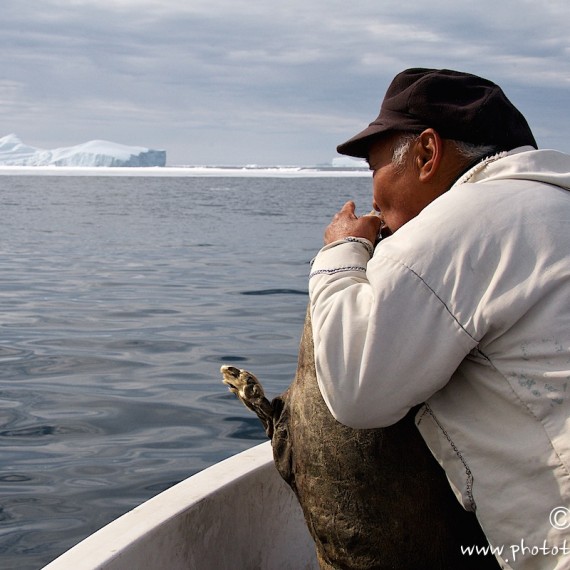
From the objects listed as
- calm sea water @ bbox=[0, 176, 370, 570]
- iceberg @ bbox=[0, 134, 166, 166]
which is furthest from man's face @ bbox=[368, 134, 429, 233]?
iceberg @ bbox=[0, 134, 166, 166]

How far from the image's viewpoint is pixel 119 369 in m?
7.20

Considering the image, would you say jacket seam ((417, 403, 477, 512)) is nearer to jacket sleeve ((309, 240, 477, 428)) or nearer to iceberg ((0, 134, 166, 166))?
jacket sleeve ((309, 240, 477, 428))

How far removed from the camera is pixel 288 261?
16156mm

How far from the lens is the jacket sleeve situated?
1.65m

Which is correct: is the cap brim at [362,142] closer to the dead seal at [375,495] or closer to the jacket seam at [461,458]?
the dead seal at [375,495]

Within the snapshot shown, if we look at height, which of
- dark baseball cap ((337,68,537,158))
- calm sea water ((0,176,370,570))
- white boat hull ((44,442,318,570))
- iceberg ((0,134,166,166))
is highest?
dark baseball cap ((337,68,537,158))

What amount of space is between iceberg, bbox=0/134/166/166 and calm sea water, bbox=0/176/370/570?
90.3 m

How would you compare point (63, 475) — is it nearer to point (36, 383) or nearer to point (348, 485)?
point (36, 383)

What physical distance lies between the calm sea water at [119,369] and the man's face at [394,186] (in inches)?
101

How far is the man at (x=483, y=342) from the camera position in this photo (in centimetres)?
164

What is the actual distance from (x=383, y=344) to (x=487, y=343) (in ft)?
0.64

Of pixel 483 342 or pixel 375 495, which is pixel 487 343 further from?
pixel 375 495

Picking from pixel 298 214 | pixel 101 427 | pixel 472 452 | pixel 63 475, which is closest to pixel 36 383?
pixel 101 427

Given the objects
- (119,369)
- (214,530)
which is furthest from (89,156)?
(214,530)
